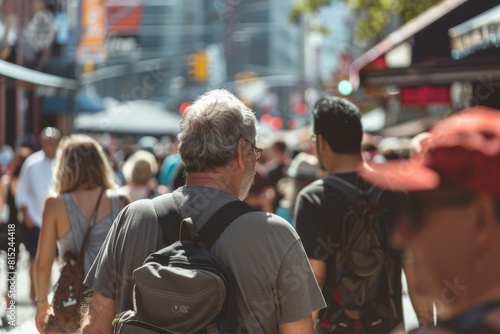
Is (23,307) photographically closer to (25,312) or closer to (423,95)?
(25,312)

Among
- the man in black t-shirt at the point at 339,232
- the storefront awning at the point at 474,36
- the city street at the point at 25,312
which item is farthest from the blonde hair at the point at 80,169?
the storefront awning at the point at 474,36

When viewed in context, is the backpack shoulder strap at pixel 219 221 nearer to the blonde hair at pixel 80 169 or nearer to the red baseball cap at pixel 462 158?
the red baseball cap at pixel 462 158

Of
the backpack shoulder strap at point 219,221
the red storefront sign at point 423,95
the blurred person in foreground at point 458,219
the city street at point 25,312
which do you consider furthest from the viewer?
the red storefront sign at point 423,95

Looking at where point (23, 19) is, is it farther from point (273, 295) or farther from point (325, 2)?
point (273, 295)

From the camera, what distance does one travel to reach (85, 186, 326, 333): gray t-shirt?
10.0ft

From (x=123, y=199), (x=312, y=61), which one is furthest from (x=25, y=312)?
(x=312, y=61)

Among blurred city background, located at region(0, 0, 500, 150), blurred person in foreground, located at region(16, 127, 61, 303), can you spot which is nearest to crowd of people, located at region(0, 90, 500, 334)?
blurred city background, located at region(0, 0, 500, 150)

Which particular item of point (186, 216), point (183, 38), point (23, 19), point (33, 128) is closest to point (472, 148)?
point (186, 216)

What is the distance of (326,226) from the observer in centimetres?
450

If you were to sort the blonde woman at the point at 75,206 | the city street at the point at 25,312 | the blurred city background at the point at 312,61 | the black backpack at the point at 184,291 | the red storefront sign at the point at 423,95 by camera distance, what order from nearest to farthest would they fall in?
the black backpack at the point at 184,291 → the blonde woman at the point at 75,206 → the city street at the point at 25,312 → the blurred city background at the point at 312,61 → the red storefront sign at the point at 423,95

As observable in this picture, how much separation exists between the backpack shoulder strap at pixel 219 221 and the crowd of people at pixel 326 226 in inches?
1.0

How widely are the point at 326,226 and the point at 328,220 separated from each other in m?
0.03

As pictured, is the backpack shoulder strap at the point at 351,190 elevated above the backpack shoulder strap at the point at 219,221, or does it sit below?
below

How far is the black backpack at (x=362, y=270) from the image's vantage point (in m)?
4.39
